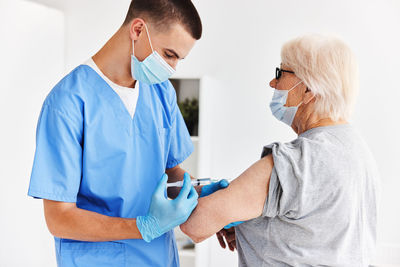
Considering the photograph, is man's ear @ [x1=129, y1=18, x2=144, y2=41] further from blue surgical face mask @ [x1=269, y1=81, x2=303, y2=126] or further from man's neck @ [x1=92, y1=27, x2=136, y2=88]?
blue surgical face mask @ [x1=269, y1=81, x2=303, y2=126]

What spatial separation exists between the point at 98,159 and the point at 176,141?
38 centimetres

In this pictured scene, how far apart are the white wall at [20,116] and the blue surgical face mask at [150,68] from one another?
141 cm

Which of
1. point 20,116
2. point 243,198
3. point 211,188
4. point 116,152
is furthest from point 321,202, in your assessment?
point 20,116

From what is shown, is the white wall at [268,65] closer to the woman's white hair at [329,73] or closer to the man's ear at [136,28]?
the man's ear at [136,28]

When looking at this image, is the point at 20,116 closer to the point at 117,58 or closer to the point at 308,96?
the point at 117,58

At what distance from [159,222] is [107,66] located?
53cm

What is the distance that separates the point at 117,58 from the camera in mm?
1335

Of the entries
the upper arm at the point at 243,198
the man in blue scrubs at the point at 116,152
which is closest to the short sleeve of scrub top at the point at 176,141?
the man in blue scrubs at the point at 116,152

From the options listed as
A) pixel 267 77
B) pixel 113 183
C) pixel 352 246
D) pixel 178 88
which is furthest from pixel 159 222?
pixel 267 77

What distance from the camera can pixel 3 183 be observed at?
2443 millimetres

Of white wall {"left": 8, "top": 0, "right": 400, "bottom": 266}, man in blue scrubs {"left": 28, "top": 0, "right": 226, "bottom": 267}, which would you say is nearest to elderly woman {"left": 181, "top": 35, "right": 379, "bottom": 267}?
man in blue scrubs {"left": 28, "top": 0, "right": 226, "bottom": 267}

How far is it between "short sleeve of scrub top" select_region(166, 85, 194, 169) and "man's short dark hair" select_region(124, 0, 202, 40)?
34 cm

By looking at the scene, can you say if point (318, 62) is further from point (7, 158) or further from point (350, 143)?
point (7, 158)

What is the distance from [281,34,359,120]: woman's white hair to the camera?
1178mm
